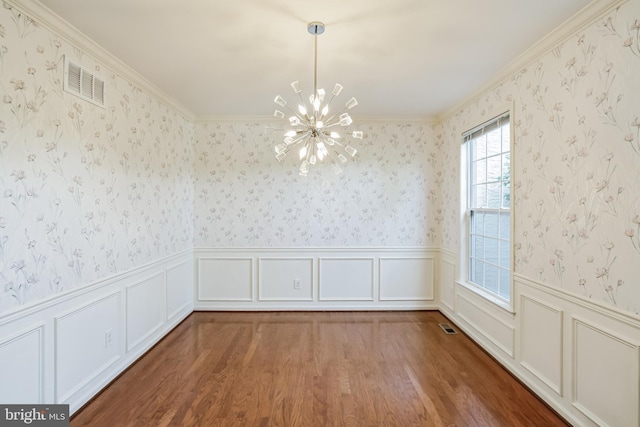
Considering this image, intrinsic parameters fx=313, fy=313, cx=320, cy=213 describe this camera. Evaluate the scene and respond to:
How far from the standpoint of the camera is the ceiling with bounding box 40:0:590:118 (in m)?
1.94

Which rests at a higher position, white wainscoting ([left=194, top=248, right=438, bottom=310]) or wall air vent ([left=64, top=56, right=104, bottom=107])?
wall air vent ([left=64, top=56, right=104, bottom=107])

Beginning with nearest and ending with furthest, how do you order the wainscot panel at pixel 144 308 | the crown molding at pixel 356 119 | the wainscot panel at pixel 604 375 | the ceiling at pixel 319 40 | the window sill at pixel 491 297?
the wainscot panel at pixel 604 375 < the ceiling at pixel 319 40 < the window sill at pixel 491 297 < the wainscot panel at pixel 144 308 < the crown molding at pixel 356 119

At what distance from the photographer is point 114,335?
263cm

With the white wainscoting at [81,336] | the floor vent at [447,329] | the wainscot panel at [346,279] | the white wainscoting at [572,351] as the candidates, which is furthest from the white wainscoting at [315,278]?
the white wainscoting at [572,351]

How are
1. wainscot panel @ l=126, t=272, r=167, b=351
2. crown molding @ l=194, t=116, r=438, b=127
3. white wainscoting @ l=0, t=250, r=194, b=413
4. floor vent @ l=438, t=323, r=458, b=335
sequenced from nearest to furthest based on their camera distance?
white wainscoting @ l=0, t=250, r=194, b=413 → wainscot panel @ l=126, t=272, r=167, b=351 → floor vent @ l=438, t=323, r=458, b=335 → crown molding @ l=194, t=116, r=438, b=127

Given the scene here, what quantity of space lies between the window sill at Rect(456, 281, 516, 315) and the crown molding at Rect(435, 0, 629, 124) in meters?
2.01

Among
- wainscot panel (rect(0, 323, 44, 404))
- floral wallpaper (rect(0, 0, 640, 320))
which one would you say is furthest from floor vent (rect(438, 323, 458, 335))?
wainscot panel (rect(0, 323, 44, 404))

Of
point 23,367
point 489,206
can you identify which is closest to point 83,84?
point 23,367

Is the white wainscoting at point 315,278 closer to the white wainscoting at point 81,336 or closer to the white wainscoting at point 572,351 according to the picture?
the white wainscoting at point 81,336

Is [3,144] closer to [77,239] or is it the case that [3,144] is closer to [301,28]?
[77,239]

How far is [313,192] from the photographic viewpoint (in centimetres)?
430

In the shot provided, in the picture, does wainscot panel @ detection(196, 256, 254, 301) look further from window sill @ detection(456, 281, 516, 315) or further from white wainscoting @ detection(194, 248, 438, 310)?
window sill @ detection(456, 281, 516, 315)

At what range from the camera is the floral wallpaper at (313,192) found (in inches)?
169

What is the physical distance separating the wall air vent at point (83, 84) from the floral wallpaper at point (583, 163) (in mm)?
3405
